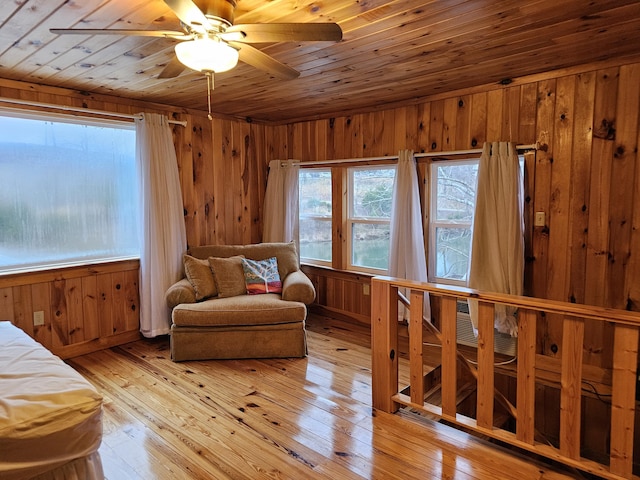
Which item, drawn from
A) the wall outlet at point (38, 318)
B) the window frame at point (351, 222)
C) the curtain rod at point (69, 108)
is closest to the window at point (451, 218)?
the window frame at point (351, 222)

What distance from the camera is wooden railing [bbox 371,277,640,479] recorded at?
1798mm

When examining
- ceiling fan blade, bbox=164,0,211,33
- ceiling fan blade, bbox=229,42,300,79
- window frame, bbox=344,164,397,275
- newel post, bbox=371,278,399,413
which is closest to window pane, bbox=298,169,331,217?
window frame, bbox=344,164,397,275

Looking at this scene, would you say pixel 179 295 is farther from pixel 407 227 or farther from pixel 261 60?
pixel 261 60

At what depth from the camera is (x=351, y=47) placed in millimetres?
2438

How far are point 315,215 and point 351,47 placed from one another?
2.55m

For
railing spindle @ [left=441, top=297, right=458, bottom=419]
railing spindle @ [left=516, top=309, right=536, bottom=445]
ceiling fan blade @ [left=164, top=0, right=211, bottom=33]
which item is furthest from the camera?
railing spindle @ [left=441, top=297, right=458, bottom=419]

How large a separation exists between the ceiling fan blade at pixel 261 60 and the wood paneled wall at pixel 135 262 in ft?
7.30

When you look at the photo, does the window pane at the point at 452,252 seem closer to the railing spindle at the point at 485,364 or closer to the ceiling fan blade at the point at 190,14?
the railing spindle at the point at 485,364

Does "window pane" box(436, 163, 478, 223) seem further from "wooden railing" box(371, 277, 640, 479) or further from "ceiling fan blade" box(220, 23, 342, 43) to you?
"ceiling fan blade" box(220, 23, 342, 43)

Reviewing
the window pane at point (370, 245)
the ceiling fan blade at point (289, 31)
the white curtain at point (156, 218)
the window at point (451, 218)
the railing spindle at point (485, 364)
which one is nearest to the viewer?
the ceiling fan blade at point (289, 31)

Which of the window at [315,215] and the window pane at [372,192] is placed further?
the window at [315,215]

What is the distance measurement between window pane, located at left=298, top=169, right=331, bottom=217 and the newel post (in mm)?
2257

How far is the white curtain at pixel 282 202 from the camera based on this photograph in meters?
4.71

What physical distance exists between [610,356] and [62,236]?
4.33m
